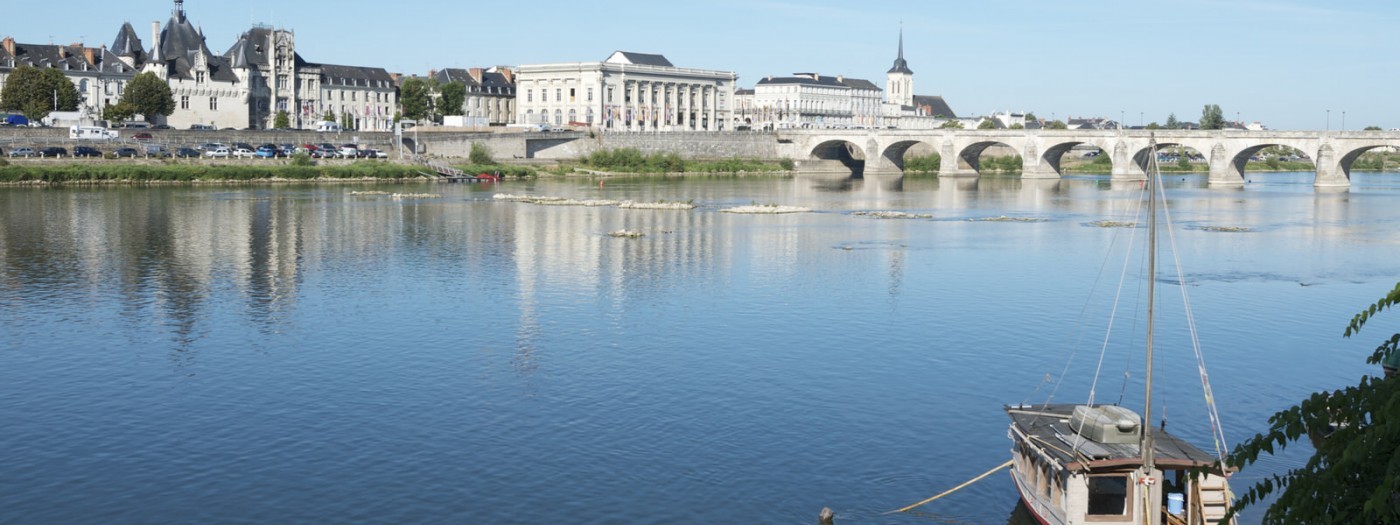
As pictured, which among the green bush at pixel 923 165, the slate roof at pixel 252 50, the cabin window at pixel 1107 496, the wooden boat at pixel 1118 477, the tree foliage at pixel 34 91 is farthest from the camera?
the green bush at pixel 923 165

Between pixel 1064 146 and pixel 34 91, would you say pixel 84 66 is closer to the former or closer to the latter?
pixel 34 91

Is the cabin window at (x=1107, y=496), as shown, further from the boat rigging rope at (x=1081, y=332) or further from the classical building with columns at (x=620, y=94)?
the classical building with columns at (x=620, y=94)

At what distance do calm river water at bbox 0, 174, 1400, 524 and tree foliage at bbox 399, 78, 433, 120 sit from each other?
258ft

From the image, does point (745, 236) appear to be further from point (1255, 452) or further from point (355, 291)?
point (1255, 452)

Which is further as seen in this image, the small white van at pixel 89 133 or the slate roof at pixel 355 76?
the slate roof at pixel 355 76

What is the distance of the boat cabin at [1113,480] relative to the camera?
66.4ft

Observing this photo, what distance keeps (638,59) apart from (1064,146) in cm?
5854

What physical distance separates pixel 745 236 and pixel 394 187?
46.0 metres

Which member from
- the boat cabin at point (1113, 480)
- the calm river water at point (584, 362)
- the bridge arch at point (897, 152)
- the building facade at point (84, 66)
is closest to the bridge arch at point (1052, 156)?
the bridge arch at point (897, 152)

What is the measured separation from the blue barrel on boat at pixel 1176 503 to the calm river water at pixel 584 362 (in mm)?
3134

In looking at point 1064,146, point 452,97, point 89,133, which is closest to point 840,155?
point 1064,146

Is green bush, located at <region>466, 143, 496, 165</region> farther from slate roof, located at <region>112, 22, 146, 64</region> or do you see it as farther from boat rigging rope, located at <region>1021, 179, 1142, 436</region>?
boat rigging rope, located at <region>1021, 179, 1142, 436</region>

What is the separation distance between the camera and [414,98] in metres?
146

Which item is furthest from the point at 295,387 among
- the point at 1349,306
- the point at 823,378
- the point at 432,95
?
the point at 432,95
